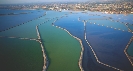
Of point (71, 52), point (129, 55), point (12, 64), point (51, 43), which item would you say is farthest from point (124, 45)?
point (12, 64)

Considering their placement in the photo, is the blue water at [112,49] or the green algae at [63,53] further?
the blue water at [112,49]

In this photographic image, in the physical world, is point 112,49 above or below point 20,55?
below

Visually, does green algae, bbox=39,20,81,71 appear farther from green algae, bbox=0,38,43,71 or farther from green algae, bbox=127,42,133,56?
green algae, bbox=127,42,133,56

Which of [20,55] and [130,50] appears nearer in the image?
[20,55]

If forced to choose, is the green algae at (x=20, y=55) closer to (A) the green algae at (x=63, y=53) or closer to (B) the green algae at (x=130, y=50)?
(A) the green algae at (x=63, y=53)

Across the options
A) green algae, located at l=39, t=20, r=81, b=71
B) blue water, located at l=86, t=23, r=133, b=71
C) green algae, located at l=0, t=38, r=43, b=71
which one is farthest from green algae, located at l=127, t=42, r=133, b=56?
green algae, located at l=0, t=38, r=43, b=71

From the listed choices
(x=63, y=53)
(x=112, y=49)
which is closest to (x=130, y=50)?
(x=112, y=49)

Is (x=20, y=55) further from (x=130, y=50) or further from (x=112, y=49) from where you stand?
(x=130, y=50)

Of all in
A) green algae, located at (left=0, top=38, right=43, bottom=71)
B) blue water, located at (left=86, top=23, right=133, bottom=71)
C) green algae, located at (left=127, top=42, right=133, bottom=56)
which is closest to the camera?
green algae, located at (left=0, top=38, right=43, bottom=71)

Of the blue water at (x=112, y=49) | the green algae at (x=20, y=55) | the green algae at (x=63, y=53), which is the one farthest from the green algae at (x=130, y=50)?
the green algae at (x=20, y=55)
